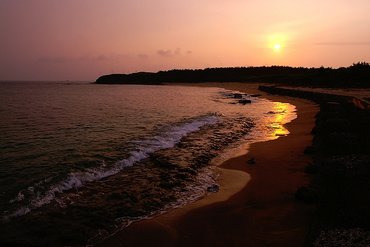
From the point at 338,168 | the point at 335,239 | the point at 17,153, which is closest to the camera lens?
the point at 335,239

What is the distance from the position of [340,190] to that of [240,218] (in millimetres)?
2090

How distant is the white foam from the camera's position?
29.6 feet

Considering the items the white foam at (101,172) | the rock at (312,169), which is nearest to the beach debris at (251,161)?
the rock at (312,169)

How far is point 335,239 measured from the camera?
5.45 m

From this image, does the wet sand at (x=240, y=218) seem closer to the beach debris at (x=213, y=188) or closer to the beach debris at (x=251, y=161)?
the beach debris at (x=213, y=188)

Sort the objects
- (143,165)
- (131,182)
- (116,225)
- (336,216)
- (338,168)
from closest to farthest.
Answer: (336,216) → (116,225) → (338,168) → (131,182) → (143,165)

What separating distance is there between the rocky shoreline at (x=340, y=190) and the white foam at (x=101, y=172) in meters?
5.71

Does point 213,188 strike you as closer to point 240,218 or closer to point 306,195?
point 240,218

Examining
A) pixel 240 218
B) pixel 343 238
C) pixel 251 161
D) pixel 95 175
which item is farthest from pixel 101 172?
pixel 343 238

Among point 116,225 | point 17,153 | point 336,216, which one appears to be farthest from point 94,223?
point 17,153

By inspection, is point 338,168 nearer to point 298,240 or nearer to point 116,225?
point 298,240

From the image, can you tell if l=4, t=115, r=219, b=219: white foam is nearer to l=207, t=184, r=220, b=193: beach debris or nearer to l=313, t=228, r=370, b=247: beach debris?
l=207, t=184, r=220, b=193: beach debris

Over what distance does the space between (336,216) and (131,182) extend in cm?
598

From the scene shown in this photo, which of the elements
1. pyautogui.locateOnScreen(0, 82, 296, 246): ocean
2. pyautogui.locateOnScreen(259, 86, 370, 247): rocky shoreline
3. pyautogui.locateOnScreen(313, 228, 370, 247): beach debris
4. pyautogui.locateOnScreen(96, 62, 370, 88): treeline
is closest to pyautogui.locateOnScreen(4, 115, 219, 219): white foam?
pyautogui.locateOnScreen(0, 82, 296, 246): ocean
